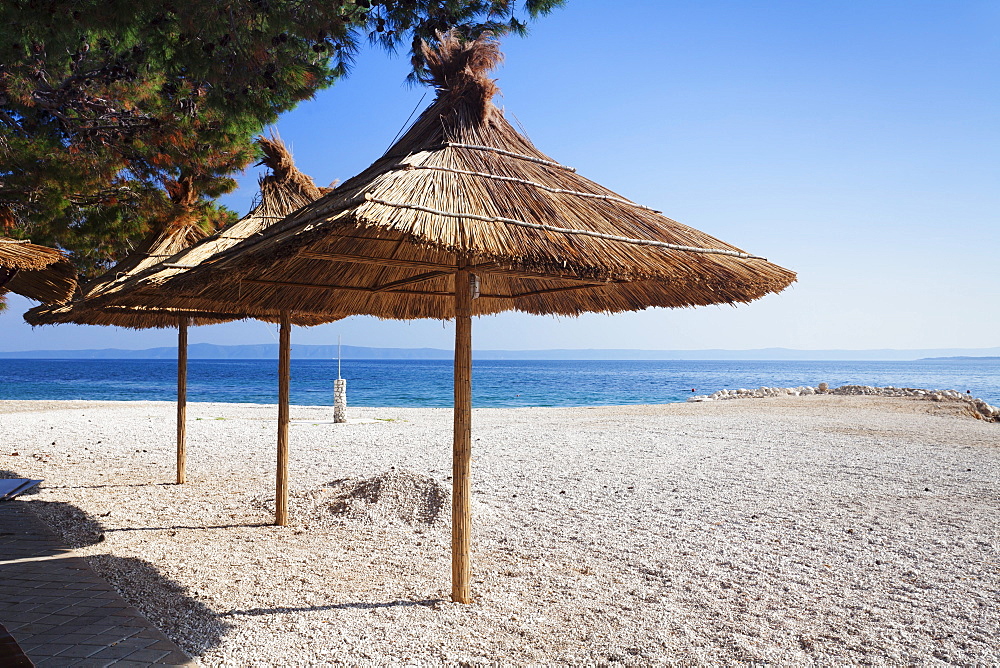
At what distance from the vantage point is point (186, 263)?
530 centimetres

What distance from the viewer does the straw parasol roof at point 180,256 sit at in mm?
5281

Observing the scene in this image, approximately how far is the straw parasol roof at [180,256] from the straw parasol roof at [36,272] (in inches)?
7.7

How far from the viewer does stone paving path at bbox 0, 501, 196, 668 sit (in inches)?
119

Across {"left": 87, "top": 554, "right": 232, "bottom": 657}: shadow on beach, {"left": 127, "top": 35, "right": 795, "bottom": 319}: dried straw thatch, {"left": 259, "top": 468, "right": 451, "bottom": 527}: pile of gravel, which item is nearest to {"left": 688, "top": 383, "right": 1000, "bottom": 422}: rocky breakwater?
{"left": 259, "top": 468, "right": 451, "bottom": 527}: pile of gravel

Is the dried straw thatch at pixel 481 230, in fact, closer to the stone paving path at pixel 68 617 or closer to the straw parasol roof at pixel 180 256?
the straw parasol roof at pixel 180 256

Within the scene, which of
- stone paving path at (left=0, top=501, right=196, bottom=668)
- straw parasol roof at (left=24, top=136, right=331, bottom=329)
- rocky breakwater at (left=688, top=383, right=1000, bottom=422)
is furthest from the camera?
rocky breakwater at (left=688, top=383, right=1000, bottom=422)

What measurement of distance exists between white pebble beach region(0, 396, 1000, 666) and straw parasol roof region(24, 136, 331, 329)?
1.82 meters

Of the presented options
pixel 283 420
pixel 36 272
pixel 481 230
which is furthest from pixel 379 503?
pixel 481 230

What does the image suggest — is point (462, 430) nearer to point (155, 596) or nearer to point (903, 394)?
point (155, 596)

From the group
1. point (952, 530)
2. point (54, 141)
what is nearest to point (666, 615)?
point (952, 530)

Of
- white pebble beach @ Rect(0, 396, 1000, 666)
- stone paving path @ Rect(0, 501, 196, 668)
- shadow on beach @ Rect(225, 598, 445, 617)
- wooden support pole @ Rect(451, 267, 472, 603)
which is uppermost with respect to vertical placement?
wooden support pole @ Rect(451, 267, 472, 603)

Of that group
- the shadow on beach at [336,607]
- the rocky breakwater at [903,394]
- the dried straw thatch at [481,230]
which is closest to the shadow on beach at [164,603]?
the shadow on beach at [336,607]

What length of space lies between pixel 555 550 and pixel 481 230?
9.52 feet

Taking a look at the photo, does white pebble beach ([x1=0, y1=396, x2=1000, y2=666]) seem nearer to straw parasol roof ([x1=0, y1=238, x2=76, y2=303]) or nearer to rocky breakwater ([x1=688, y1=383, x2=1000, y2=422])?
straw parasol roof ([x1=0, y1=238, x2=76, y2=303])
